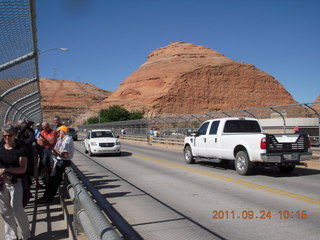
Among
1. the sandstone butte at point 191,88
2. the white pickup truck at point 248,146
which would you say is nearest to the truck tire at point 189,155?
the white pickup truck at point 248,146

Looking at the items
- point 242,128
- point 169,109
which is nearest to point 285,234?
point 242,128

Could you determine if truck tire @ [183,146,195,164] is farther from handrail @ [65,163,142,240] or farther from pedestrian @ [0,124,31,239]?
pedestrian @ [0,124,31,239]

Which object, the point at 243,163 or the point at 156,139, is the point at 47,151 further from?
the point at 156,139

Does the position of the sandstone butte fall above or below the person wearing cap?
above

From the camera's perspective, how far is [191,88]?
12288cm

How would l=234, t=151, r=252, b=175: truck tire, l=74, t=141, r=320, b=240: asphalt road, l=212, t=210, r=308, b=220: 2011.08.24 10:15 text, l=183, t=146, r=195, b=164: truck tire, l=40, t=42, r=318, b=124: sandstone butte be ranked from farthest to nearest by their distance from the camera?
l=40, t=42, r=318, b=124: sandstone butte
l=183, t=146, r=195, b=164: truck tire
l=234, t=151, r=252, b=175: truck tire
l=212, t=210, r=308, b=220: 2011.08.24 10:15 text
l=74, t=141, r=320, b=240: asphalt road

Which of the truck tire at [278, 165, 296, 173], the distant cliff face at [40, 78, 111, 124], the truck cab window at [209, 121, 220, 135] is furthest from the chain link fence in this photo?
the distant cliff face at [40, 78, 111, 124]

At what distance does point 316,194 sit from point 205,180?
3.38m

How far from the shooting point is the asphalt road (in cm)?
544

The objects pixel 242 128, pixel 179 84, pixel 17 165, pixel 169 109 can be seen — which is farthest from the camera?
pixel 179 84

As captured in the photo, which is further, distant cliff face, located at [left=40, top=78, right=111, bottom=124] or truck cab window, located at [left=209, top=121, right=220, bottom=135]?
distant cliff face, located at [left=40, top=78, right=111, bottom=124]

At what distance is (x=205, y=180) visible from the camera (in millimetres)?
10672

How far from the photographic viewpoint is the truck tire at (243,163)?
37.3ft

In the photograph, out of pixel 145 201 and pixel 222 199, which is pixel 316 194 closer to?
pixel 222 199
